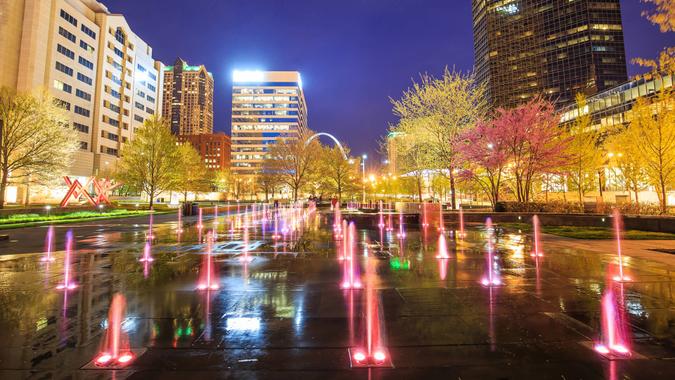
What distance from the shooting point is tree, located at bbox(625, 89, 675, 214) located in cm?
2417

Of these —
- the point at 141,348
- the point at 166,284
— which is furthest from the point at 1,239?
the point at 141,348

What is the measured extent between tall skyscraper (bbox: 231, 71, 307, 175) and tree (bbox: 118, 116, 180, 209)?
129 metres

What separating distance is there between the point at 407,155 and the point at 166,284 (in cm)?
3572

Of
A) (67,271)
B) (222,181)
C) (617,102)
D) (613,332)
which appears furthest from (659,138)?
(222,181)

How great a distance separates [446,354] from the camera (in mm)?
3973

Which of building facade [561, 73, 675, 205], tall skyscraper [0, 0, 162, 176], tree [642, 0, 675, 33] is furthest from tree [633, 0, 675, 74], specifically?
tall skyscraper [0, 0, 162, 176]

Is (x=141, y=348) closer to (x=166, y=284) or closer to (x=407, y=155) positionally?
(x=166, y=284)

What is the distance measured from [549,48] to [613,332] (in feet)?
515

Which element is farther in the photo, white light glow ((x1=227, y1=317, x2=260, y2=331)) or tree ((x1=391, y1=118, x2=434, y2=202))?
tree ((x1=391, y1=118, x2=434, y2=202))

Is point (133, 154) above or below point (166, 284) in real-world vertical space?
above

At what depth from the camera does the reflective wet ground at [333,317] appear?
3.69 meters

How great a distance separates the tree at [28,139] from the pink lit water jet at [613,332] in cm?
4393

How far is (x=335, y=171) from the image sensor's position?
180ft

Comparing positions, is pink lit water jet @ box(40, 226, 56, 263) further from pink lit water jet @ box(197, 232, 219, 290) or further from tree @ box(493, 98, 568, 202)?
tree @ box(493, 98, 568, 202)
